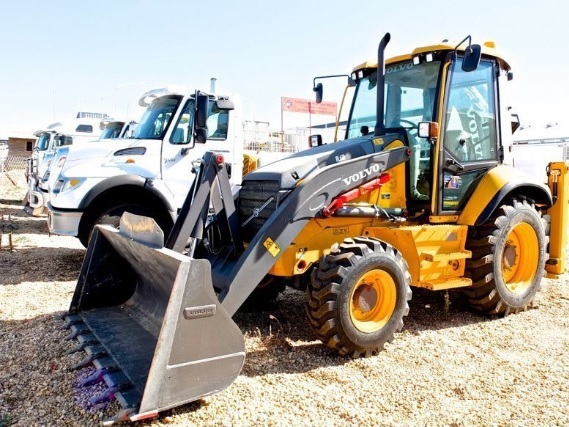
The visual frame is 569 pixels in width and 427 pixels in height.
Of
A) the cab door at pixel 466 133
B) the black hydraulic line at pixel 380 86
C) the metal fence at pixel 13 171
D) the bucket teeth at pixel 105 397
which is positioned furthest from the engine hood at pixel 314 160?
the metal fence at pixel 13 171

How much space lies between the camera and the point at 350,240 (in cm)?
390

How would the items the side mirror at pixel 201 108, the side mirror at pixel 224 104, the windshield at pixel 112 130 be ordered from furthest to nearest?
1. the windshield at pixel 112 130
2. the side mirror at pixel 224 104
3. the side mirror at pixel 201 108

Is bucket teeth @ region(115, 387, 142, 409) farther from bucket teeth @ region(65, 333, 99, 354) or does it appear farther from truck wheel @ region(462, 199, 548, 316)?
truck wheel @ region(462, 199, 548, 316)

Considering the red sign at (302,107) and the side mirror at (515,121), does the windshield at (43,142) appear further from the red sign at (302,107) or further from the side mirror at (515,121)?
the side mirror at (515,121)

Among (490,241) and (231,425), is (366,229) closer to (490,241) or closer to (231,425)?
(490,241)

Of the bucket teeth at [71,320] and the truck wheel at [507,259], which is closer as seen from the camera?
the bucket teeth at [71,320]

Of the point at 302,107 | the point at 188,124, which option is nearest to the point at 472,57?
the point at 188,124

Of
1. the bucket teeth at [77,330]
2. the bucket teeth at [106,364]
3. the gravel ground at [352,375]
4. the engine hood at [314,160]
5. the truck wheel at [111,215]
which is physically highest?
the engine hood at [314,160]

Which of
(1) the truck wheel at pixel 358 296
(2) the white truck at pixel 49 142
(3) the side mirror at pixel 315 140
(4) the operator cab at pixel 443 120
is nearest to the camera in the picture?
(1) the truck wheel at pixel 358 296

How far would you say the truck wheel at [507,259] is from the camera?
4.73 m

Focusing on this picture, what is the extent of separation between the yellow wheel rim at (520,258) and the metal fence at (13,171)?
68.3 ft

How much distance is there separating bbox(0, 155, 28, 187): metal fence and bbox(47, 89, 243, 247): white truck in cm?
1669

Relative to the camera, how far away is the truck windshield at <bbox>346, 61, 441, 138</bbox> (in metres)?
4.66

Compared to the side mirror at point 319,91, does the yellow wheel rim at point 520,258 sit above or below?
below
